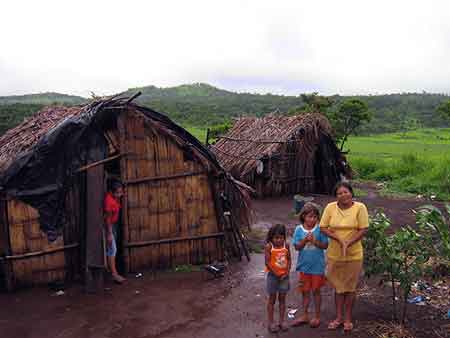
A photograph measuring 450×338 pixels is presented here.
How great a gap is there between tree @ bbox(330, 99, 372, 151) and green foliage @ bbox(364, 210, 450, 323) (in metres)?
17.5

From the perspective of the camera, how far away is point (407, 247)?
5098mm

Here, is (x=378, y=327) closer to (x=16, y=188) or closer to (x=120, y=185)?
(x=120, y=185)

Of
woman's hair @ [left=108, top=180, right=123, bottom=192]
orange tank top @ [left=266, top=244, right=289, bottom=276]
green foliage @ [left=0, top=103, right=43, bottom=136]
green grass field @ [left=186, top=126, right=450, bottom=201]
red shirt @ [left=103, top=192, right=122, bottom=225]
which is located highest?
green foliage @ [left=0, top=103, right=43, bottom=136]

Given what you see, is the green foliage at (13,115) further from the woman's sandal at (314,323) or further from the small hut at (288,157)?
the woman's sandal at (314,323)

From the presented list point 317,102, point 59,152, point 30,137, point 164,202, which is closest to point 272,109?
point 317,102

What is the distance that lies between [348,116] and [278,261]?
62.5 feet

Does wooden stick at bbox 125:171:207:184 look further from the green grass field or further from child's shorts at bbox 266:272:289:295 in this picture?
the green grass field

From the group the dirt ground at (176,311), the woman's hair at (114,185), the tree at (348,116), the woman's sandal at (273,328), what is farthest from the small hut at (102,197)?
the tree at (348,116)

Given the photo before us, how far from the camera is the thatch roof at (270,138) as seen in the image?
1497cm

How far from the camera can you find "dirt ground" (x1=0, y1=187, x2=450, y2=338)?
5547mm

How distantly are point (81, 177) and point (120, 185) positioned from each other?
650mm

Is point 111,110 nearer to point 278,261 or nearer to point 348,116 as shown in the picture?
point 278,261

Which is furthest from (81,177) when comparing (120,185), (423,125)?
(423,125)

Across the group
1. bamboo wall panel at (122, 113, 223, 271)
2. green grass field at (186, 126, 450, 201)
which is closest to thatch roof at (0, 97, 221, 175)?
bamboo wall panel at (122, 113, 223, 271)
